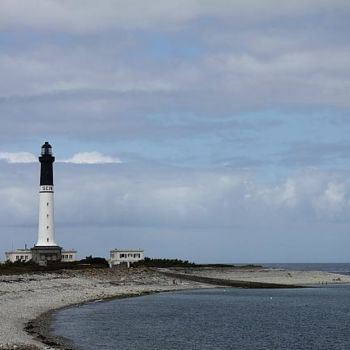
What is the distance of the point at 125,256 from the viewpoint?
127000 mm

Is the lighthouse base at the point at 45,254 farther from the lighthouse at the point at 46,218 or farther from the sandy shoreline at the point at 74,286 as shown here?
the sandy shoreline at the point at 74,286

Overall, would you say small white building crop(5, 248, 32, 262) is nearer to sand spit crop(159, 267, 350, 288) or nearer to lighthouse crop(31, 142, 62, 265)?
lighthouse crop(31, 142, 62, 265)

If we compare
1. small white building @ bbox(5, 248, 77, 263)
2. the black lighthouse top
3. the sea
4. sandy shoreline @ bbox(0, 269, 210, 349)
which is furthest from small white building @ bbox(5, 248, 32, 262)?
the sea

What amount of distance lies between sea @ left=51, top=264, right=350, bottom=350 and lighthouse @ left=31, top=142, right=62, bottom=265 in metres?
29.9

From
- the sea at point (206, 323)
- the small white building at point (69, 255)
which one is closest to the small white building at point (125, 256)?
the small white building at point (69, 255)

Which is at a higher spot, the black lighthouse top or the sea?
the black lighthouse top

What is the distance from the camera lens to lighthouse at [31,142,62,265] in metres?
109

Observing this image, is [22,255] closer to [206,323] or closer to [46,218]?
[46,218]

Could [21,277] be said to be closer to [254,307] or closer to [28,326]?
[254,307]

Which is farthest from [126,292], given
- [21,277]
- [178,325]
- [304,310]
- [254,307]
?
[178,325]

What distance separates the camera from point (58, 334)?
44625 mm

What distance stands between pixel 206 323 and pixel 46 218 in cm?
5821

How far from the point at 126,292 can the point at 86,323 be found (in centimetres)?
3124

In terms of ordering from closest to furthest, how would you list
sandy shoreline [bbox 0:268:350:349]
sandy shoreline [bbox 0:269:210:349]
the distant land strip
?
sandy shoreline [bbox 0:269:210:349], sandy shoreline [bbox 0:268:350:349], the distant land strip
